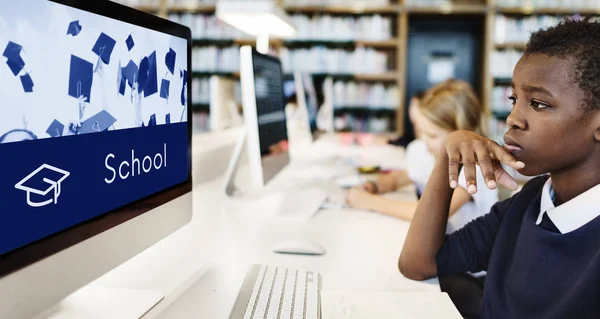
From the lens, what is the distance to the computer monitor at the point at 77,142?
50 centimetres

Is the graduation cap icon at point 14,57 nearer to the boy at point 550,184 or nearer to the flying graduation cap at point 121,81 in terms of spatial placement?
the flying graduation cap at point 121,81

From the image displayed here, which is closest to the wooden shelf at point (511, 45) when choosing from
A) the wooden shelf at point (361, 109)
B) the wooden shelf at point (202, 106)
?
the wooden shelf at point (361, 109)

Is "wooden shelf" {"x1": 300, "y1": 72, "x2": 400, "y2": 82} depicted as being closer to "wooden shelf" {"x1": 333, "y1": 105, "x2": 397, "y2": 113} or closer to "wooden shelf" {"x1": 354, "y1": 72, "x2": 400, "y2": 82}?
"wooden shelf" {"x1": 354, "y1": 72, "x2": 400, "y2": 82}

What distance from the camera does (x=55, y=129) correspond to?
56 cm

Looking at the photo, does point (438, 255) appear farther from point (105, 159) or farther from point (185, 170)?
point (105, 159)

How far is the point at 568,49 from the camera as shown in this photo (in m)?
0.78

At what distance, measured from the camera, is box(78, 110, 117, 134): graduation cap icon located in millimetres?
611

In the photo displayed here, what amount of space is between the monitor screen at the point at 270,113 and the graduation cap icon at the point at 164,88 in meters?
0.47

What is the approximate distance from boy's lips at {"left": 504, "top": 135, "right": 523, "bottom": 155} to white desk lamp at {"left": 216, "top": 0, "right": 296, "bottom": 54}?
110 cm

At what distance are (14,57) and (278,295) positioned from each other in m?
0.46

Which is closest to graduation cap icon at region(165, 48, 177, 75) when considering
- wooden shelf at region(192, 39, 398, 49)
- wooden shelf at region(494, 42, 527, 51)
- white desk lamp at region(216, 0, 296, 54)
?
white desk lamp at region(216, 0, 296, 54)

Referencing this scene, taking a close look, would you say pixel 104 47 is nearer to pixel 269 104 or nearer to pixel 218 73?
pixel 269 104

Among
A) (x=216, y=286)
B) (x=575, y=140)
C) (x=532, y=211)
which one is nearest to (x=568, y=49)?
(x=575, y=140)

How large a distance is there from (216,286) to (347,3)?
411 cm
